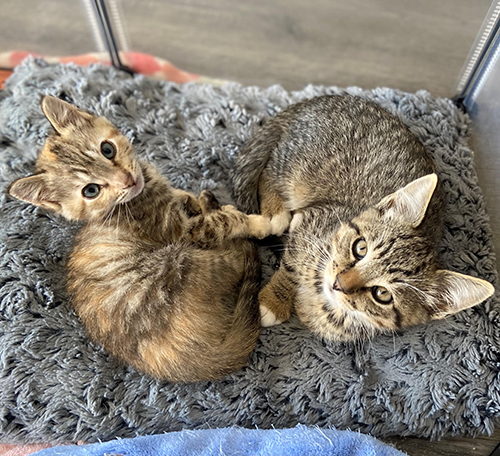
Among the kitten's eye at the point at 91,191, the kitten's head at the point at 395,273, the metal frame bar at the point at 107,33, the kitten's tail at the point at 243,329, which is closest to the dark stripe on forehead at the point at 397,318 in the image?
the kitten's head at the point at 395,273

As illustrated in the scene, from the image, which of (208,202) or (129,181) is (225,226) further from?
(129,181)

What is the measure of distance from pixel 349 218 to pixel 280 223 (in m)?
0.40

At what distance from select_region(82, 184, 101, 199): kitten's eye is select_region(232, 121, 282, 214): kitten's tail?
678 mm

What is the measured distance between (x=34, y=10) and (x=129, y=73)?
121 centimetres

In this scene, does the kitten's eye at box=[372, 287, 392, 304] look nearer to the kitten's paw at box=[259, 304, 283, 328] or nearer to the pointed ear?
the pointed ear

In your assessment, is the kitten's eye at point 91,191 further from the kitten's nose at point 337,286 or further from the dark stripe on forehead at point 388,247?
the dark stripe on forehead at point 388,247

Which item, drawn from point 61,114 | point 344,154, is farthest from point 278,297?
point 61,114

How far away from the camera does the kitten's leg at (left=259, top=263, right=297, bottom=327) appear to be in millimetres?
1882

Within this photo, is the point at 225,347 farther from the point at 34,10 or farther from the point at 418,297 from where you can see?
the point at 34,10

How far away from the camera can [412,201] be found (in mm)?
1515

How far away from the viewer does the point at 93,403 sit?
175cm

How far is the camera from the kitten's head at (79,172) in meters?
1.73

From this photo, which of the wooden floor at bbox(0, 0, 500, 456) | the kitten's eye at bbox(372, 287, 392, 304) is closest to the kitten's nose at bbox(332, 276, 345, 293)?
the kitten's eye at bbox(372, 287, 392, 304)

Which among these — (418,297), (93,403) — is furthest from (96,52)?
(418,297)
